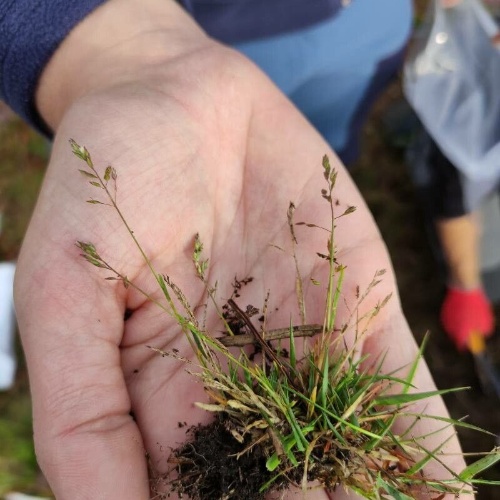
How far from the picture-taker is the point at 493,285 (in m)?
3.05

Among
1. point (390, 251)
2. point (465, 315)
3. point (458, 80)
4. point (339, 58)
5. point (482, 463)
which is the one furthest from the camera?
point (390, 251)

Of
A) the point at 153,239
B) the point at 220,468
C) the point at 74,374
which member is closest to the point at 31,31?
the point at 153,239

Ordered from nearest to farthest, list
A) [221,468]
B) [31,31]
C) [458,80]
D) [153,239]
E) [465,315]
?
[221,468] < [153,239] < [31,31] < [458,80] < [465,315]

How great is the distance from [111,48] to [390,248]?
6.25ft

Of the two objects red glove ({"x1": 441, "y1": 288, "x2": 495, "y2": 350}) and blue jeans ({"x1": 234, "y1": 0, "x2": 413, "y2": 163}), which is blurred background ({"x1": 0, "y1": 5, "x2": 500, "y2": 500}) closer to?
red glove ({"x1": 441, "y1": 288, "x2": 495, "y2": 350})

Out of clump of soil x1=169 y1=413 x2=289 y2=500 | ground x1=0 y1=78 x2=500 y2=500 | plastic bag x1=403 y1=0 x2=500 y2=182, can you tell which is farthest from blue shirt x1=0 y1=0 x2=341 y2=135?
clump of soil x1=169 y1=413 x2=289 y2=500

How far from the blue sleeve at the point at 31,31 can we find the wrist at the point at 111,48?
3 cm

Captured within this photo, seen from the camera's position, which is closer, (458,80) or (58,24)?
(58,24)

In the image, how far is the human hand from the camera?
4.50 feet

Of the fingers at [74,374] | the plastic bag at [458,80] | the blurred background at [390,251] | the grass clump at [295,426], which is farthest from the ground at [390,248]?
the grass clump at [295,426]

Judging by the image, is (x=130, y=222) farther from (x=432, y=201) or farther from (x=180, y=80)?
(x=432, y=201)

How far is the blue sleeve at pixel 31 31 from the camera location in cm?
178

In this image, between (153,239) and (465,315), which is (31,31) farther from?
(465,315)

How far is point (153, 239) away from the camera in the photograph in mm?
1522
